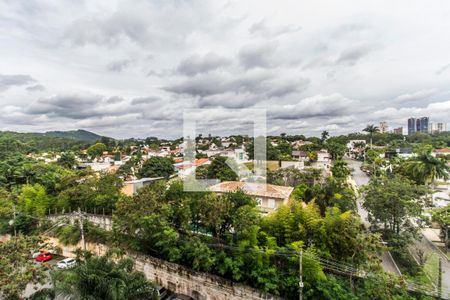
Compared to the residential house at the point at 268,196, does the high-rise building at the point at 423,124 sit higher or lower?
higher

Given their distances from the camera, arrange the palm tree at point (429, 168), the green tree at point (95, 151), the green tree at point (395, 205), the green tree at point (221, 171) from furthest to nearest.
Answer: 1. the green tree at point (95, 151)
2. the green tree at point (221, 171)
3. the palm tree at point (429, 168)
4. the green tree at point (395, 205)

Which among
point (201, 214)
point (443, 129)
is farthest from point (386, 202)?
point (443, 129)

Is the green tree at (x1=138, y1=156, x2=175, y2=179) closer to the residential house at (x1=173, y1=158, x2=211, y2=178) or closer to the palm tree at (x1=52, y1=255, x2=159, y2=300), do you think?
the residential house at (x1=173, y1=158, x2=211, y2=178)

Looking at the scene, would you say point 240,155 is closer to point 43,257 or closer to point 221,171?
point 221,171

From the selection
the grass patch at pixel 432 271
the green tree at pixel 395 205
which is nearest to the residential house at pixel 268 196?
the green tree at pixel 395 205

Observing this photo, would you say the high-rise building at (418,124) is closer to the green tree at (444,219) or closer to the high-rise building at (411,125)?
the high-rise building at (411,125)

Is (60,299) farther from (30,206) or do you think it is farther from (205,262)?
(30,206)
